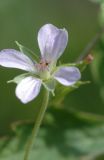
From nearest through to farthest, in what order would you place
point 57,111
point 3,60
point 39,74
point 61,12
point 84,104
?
1. point 3,60
2. point 39,74
3. point 57,111
4. point 84,104
5. point 61,12

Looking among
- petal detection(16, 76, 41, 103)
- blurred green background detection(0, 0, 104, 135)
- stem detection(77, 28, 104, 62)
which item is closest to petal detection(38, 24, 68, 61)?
petal detection(16, 76, 41, 103)

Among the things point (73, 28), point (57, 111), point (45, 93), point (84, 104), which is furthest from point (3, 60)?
point (73, 28)

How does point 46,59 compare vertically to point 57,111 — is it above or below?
above

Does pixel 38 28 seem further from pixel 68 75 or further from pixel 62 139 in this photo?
pixel 68 75

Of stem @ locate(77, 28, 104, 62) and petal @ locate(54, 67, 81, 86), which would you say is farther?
stem @ locate(77, 28, 104, 62)

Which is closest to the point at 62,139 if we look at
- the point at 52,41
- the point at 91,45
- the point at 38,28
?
the point at 91,45

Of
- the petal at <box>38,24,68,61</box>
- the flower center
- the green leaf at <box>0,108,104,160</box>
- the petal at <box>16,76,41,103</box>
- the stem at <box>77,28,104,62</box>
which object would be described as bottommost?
the green leaf at <box>0,108,104,160</box>

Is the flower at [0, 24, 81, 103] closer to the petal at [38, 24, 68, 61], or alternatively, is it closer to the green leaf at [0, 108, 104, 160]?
the petal at [38, 24, 68, 61]

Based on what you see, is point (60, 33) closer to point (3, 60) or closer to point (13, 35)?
point (3, 60)
